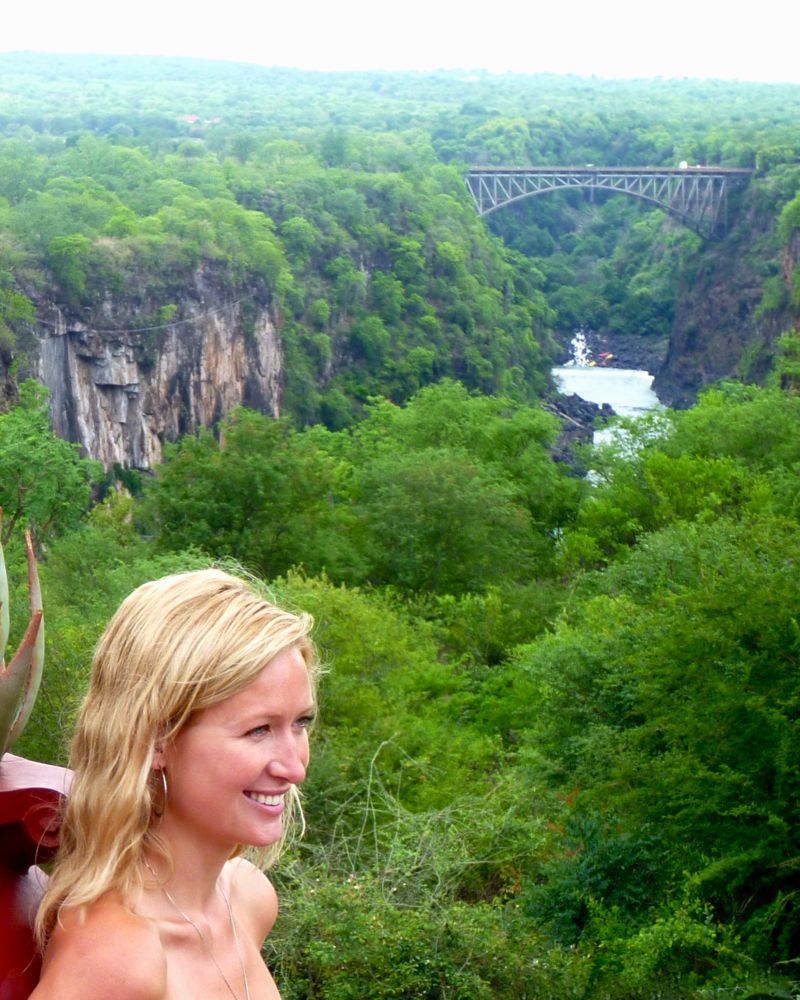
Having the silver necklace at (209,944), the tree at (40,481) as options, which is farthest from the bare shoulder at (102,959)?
the tree at (40,481)

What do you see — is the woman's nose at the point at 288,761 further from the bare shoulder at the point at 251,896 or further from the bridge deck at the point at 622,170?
the bridge deck at the point at 622,170

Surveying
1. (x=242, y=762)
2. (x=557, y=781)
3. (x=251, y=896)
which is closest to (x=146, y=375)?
(x=557, y=781)

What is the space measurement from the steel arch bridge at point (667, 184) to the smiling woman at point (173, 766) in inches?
3610

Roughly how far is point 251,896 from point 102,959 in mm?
462

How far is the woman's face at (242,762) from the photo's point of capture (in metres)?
1.91

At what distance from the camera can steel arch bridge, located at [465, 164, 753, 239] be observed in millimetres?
92188

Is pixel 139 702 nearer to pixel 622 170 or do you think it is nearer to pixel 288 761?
pixel 288 761

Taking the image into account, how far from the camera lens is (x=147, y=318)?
59.0 metres

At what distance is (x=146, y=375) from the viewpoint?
193 feet

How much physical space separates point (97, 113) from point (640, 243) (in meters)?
56.6

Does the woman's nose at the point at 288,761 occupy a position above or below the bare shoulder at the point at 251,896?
above

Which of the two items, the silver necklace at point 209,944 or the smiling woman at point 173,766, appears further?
the silver necklace at point 209,944

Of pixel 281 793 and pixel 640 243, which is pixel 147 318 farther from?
pixel 640 243

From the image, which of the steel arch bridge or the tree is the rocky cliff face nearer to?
the tree
